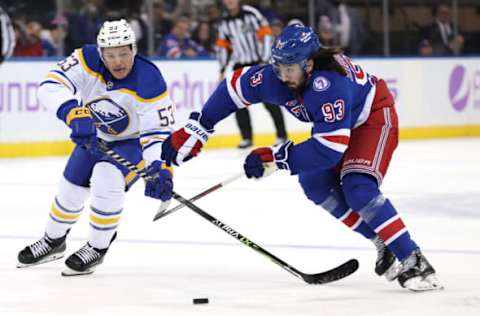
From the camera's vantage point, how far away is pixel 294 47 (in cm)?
437

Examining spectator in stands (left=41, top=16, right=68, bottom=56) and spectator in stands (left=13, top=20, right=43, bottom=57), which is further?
spectator in stands (left=41, top=16, right=68, bottom=56)

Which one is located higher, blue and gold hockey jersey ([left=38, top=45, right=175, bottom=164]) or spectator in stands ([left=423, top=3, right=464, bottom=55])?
blue and gold hockey jersey ([left=38, top=45, right=175, bottom=164])

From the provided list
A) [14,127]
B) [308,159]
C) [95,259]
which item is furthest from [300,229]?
[14,127]

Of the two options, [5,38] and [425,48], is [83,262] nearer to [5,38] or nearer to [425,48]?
[5,38]

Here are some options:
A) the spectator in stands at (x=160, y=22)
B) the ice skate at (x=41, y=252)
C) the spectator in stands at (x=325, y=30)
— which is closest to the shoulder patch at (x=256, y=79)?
the ice skate at (x=41, y=252)

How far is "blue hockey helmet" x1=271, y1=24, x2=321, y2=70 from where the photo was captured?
436 centimetres

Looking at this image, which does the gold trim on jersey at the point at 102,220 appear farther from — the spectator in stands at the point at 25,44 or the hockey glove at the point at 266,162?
the spectator in stands at the point at 25,44

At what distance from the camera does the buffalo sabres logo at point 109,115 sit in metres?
4.98

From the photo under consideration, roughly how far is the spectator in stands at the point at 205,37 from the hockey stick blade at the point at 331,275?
7.96 m

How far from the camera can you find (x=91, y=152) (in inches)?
190

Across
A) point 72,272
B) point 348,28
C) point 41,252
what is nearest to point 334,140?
point 72,272

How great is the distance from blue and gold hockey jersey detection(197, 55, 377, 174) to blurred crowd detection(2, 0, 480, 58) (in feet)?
21.7

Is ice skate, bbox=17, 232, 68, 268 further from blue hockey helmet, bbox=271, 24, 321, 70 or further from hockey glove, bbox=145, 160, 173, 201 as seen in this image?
blue hockey helmet, bbox=271, 24, 321, 70

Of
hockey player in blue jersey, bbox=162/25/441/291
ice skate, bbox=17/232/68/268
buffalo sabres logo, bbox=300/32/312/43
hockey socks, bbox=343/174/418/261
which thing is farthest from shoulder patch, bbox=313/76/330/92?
ice skate, bbox=17/232/68/268
